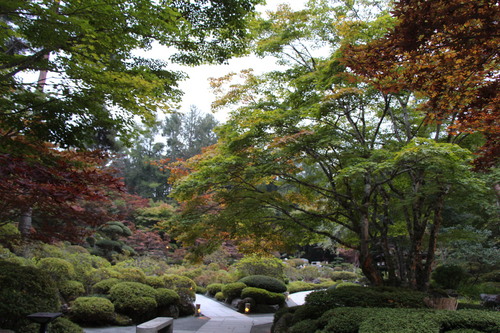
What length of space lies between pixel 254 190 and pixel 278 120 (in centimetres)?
189

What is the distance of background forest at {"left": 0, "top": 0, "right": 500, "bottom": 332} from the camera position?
3912 mm

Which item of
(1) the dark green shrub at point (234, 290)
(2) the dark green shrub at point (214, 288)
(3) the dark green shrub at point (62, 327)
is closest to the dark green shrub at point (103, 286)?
(3) the dark green shrub at point (62, 327)

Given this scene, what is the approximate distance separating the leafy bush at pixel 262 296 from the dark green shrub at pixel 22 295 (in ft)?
26.2

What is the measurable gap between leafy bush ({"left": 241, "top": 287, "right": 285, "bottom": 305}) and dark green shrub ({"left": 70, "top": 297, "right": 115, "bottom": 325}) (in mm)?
5657

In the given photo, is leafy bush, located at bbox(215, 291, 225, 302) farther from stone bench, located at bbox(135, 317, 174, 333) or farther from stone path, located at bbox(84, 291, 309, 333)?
stone bench, located at bbox(135, 317, 174, 333)

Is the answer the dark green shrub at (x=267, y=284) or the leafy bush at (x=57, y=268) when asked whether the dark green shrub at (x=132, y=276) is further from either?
the dark green shrub at (x=267, y=284)

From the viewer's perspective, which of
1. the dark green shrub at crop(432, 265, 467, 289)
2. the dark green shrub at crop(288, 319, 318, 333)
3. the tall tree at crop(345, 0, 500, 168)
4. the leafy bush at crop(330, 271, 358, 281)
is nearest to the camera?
the tall tree at crop(345, 0, 500, 168)

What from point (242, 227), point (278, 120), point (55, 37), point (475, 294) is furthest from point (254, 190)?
point (475, 294)

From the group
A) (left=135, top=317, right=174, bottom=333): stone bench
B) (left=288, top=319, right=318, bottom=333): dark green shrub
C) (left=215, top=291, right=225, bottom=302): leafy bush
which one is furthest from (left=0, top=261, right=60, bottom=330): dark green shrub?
(left=215, top=291, right=225, bottom=302): leafy bush

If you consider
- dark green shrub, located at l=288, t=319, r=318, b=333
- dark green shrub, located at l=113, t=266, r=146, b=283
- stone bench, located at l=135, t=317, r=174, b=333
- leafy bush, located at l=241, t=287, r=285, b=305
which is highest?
dark green shrub, located at l=288, t=319, r=318, b=333

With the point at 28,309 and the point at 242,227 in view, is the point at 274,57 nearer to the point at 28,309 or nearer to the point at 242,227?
the point at 242,227

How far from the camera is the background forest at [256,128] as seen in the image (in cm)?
391

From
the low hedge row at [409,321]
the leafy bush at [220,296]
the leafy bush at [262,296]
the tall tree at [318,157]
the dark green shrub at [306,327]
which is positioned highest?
the tall tree at [318,157]

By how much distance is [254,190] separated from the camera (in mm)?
7727
